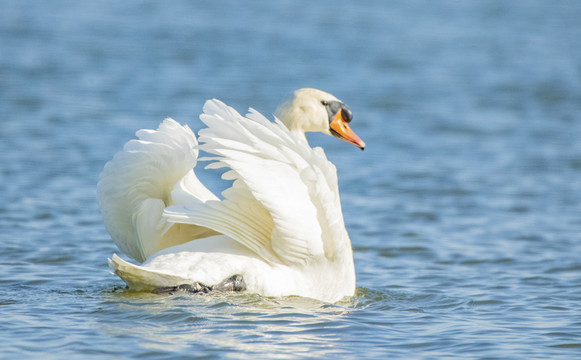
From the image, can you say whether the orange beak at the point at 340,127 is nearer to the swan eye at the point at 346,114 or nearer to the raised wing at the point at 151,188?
the swan eye at the point at 346,114

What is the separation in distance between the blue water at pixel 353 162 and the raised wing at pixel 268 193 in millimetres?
442

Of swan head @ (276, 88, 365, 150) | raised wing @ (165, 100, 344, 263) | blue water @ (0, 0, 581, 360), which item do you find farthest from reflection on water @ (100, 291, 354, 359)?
swan head @ (276, 88, 365, 150)

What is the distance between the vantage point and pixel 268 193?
5.91 metres

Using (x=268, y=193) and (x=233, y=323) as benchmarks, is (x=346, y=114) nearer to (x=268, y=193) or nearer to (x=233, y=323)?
(x=268, y=193)

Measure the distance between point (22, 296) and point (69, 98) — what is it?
9213 mm

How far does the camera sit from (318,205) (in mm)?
6246

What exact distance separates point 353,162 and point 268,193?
7.21 metres

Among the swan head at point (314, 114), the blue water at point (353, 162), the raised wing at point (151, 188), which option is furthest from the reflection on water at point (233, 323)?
the swan head at point (314, 114)

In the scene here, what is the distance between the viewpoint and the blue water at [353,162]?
6.02 metres

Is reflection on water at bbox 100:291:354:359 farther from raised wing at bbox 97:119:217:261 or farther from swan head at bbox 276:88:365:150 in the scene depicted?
swan head at bbox 276:88:365:150

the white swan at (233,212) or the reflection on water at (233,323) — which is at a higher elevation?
the white swan at (233,212)

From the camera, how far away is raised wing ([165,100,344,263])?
5.93 m

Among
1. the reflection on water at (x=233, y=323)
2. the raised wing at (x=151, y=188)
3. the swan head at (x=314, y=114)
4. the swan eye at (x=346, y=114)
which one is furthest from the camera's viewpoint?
the swan eye at (x=346, y=114)

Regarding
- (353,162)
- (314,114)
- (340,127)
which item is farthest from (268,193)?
(353,162)
